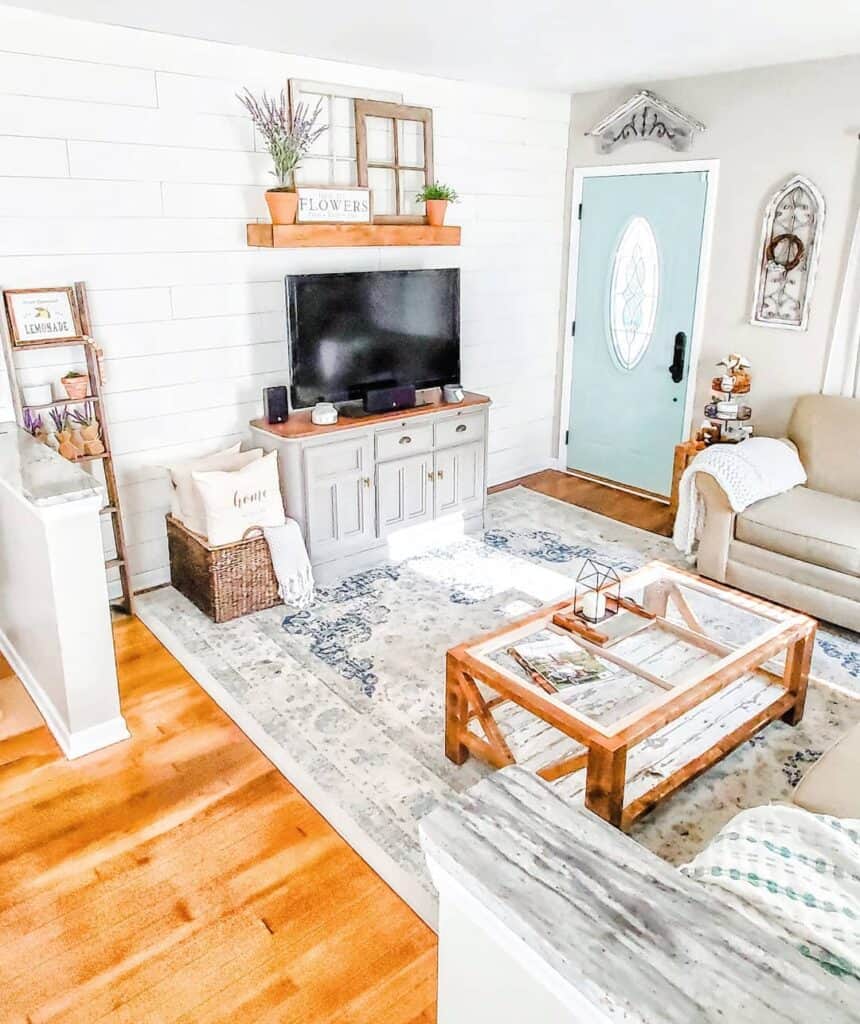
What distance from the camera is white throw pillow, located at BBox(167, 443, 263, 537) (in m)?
3.68

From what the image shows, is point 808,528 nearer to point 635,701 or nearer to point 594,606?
point 635,701

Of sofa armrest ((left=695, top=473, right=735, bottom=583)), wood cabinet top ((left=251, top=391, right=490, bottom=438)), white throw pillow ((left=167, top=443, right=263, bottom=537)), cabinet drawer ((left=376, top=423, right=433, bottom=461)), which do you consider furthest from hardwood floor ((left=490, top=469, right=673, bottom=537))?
white throw pillow ((left=167, top=443, right=263, bottom=537))

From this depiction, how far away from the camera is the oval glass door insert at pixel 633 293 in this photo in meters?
4.99

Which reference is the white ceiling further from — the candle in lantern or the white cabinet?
the candle in lantern

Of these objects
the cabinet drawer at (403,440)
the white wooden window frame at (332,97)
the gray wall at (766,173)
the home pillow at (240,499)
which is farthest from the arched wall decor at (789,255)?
the home pillow at (240,499)

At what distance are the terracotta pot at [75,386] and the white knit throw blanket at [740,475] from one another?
2.74m

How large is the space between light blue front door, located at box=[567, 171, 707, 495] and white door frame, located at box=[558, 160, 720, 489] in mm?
31

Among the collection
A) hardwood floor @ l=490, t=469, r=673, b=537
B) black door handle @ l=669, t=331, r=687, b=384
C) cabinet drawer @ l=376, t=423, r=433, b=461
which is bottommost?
hardwood floor @ l=490, t=469, r=673, b=537

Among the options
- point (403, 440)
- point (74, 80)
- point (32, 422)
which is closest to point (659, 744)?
point (403, 440)

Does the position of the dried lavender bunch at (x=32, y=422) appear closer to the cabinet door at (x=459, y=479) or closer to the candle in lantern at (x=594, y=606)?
the cabinet door at (x=459, y=479)

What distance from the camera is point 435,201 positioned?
14.3ft

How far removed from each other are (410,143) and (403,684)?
286cm

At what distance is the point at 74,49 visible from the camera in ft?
10.6

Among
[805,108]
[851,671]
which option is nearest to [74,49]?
[805,108]
